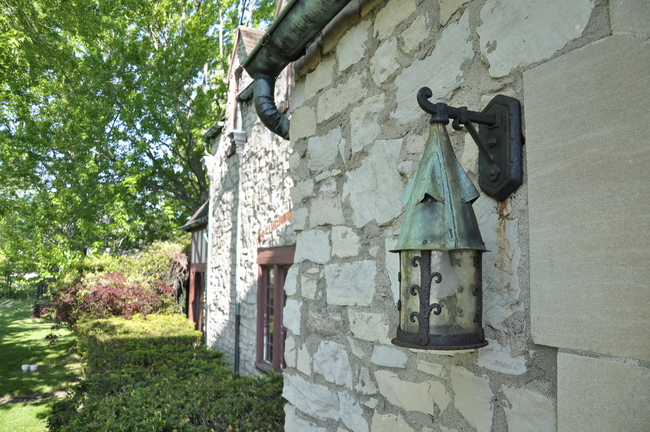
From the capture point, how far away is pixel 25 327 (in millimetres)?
19375

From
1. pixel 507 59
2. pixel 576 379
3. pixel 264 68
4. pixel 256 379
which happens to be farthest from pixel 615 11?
pixel 256 379

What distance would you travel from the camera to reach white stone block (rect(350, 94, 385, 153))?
2.37 meters

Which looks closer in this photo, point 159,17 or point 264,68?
point 264,68

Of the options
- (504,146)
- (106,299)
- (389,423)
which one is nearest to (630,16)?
(504,146)

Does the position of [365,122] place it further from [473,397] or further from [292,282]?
[473,397]

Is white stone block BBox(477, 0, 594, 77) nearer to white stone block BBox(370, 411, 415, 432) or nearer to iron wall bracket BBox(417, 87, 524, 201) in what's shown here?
iron wall bracket BBox(417, 87, 524, 201)

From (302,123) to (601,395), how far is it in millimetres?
2280

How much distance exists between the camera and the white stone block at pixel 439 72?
1844 mm

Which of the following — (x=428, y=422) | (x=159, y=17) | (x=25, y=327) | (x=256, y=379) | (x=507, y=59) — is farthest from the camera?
(x=25, y=327)

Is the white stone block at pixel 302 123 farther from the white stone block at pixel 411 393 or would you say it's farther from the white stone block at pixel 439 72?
the white stone block at pixel 411 393

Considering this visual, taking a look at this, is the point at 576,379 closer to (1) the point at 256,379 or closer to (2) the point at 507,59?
(2) the point at 507,59

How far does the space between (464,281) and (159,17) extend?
15.4 metres

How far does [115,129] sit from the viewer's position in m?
14.5

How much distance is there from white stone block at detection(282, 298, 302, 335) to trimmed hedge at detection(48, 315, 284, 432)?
1279 mm
